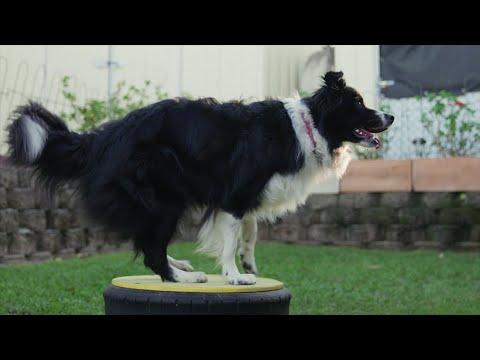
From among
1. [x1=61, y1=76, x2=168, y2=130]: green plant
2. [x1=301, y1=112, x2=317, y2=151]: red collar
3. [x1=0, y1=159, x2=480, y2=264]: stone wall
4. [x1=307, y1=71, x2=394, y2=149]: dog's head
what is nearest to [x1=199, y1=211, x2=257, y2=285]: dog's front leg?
[x1=301, y1=112, x2=317, y2=151]: red collar

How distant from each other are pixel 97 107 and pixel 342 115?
5315mm

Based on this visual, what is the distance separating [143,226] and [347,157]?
154 cm

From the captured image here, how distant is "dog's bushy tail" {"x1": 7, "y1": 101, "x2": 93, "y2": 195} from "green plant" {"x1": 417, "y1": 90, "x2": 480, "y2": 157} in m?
6.28

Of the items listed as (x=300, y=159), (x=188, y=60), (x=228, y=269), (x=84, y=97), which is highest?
(x=188, y=60)

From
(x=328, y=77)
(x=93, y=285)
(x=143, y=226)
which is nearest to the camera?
(x=143, y=226)

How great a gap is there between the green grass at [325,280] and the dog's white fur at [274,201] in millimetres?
1814

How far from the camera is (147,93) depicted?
10633 millimetres

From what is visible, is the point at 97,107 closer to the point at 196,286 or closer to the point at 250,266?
the point at 250,266

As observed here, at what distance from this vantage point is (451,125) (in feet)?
29.5

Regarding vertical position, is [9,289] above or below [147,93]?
below

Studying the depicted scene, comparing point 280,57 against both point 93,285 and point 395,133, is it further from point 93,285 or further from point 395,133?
point 93,285

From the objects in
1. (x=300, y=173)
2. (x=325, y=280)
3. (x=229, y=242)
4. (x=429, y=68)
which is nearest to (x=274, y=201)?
(x=300, y=173)

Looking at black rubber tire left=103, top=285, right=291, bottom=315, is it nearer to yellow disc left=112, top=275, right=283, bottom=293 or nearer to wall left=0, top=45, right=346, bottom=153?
yellow disc left=112, top=275, right=283, bottom=293
